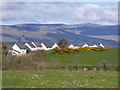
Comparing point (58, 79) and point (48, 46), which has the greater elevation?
point (48, 46)

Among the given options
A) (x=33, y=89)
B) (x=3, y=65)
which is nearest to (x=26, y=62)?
(x=3, y=65)

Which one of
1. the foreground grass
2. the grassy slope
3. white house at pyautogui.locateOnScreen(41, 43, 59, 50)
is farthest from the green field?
white house at pyautogui.locateOnScreen(41, 43, 59, 50)

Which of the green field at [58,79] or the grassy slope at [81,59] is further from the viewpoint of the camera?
the grassy slope at [81,59]

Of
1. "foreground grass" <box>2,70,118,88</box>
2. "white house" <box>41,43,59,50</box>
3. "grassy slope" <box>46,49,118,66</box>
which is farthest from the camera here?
"white house" <box>41,43,59,50</box>

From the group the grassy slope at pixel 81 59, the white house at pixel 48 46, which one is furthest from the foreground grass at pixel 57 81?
the white house at pixel 48 46

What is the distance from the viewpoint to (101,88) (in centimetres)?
1128

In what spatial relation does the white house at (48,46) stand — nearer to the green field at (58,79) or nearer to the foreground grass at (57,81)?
the green field at (58,79)

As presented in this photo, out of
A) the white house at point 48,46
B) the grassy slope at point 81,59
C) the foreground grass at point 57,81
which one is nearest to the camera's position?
the foreground grass at point 57,81

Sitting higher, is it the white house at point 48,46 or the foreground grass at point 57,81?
the white house at point 48,46

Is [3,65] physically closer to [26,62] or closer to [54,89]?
[26,62]

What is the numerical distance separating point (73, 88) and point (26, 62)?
1731cm

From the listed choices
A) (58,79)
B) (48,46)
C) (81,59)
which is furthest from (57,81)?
(48,46)

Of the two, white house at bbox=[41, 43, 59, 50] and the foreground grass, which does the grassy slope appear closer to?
the foreground grass

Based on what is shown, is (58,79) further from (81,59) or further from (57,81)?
(81,59)
